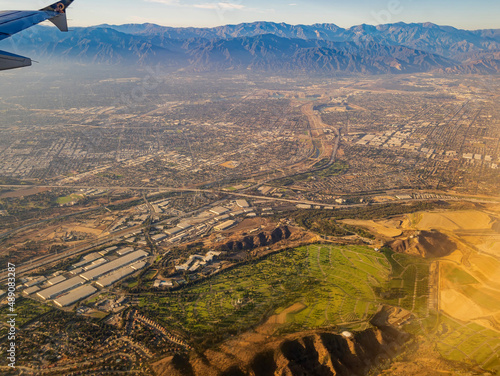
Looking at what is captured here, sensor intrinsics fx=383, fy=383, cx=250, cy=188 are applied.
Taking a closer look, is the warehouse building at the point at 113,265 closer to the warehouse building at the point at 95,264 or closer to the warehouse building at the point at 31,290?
the warehouse building at the point at 95,264

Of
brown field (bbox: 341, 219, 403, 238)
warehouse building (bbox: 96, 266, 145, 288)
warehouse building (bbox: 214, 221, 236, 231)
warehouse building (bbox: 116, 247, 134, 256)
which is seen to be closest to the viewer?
warehouse building (bbox: 96, 266, 145, 288)

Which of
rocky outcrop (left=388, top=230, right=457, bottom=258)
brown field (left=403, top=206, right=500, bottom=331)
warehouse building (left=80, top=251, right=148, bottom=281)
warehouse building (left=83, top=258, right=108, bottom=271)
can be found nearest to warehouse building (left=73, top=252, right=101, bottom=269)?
warehouse building (left=83, top=258, right=108, bottom=271)

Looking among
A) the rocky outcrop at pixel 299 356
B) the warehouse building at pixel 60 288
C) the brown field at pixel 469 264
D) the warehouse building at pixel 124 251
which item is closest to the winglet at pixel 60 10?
the rocky outcrop at pixel 299 356

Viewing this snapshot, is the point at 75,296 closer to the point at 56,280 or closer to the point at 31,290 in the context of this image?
the point at 56,280

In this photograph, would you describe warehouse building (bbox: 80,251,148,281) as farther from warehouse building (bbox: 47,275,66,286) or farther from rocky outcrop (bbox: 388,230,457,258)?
rocky outcrop (bbox: 388,230,457,258)

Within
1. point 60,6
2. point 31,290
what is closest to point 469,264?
point 60,6
